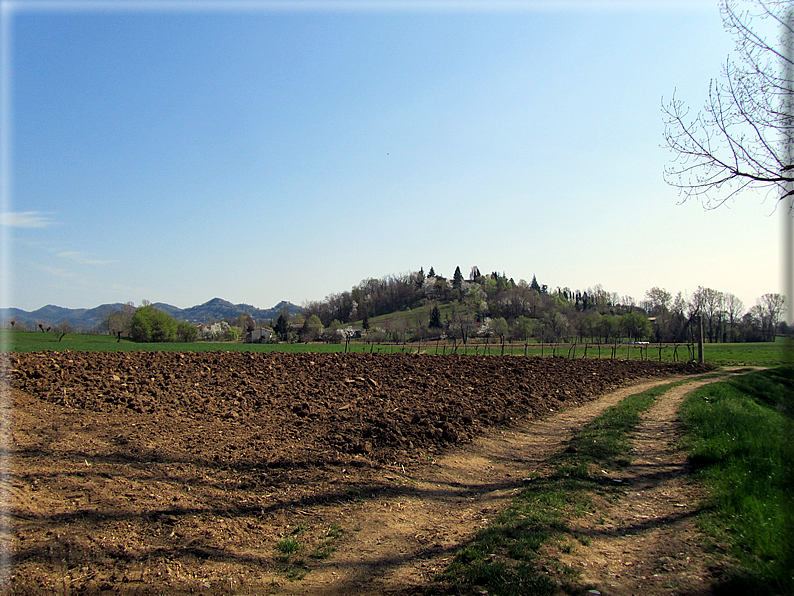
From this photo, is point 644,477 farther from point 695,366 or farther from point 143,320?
point 143,320

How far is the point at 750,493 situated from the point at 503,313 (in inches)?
5685

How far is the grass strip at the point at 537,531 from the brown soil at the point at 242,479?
1.39 ft

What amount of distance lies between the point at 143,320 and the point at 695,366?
79580 millimetres

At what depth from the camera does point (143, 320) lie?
3063 inches

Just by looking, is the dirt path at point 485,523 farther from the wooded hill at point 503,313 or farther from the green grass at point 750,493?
the wooded hill at point 503,313

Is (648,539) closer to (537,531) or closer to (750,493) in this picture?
(537,531)

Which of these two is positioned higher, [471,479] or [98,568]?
[98,568]

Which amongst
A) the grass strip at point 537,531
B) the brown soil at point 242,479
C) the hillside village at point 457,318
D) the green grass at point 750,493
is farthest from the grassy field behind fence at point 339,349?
the grass strip at point 537,531

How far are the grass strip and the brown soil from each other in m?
0.42

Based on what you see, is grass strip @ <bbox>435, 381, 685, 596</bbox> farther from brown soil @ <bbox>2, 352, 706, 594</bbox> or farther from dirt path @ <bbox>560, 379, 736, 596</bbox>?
brown soil @ <bbox>2, 352, 706, 594</bbox>

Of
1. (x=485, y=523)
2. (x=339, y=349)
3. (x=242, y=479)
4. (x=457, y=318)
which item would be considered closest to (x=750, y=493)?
(x=485, y=523)


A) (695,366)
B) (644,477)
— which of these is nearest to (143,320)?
(695,366)

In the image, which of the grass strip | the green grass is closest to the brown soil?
the grass strip

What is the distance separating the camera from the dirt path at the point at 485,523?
4.54 meters
